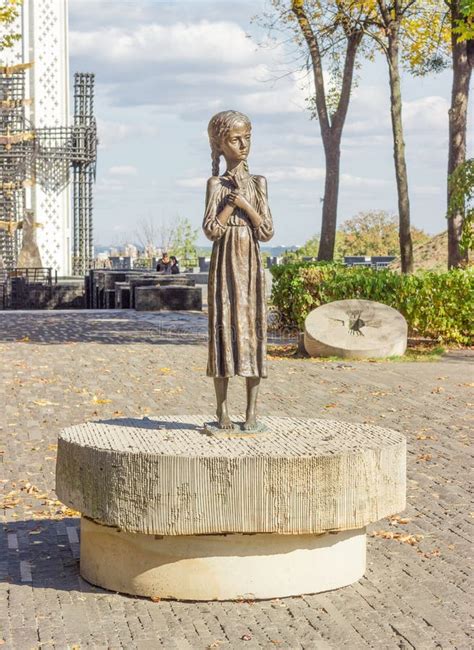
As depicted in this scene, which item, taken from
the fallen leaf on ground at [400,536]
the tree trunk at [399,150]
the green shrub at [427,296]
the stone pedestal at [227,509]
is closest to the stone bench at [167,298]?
the tree trunk at [399,150]

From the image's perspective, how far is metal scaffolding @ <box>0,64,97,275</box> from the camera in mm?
43281

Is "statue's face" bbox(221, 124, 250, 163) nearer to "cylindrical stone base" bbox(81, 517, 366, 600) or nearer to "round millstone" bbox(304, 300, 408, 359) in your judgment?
"cylindrical stone base" bbox(81, 517, 366, 600)

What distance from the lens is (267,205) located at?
6746 millimetres

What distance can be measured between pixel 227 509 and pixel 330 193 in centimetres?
1974

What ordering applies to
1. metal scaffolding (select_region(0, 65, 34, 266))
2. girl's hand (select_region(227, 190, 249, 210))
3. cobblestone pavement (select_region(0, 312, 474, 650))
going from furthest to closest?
metal scaffolding (select_region(0, 65, 34, 266))
girl's hand (select_region(227, 190, 249, 210))
cobblestone pavement (select_region(0, 312, 474, 650))

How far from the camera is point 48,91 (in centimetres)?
4697

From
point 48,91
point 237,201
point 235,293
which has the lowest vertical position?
point 235,293

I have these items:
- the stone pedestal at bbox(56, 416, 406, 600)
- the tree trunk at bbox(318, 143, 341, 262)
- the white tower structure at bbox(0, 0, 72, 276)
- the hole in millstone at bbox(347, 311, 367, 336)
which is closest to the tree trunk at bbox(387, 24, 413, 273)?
the tree trunk at bbox(318, 143, 341, 262)

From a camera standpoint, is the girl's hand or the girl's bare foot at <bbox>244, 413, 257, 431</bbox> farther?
the girl's bare foot at <bbox>244, 413, 257, 431</bbox>

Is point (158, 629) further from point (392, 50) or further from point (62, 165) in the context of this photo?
point (62, 165)

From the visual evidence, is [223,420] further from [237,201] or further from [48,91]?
[48,91]

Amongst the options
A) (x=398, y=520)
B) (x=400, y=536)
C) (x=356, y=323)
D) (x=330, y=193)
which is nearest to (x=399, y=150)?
(x=330, y=193)

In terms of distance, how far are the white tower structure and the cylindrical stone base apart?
41108 mm

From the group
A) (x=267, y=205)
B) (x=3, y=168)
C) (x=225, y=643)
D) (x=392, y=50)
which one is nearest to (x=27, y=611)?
(x=225, y=643)
